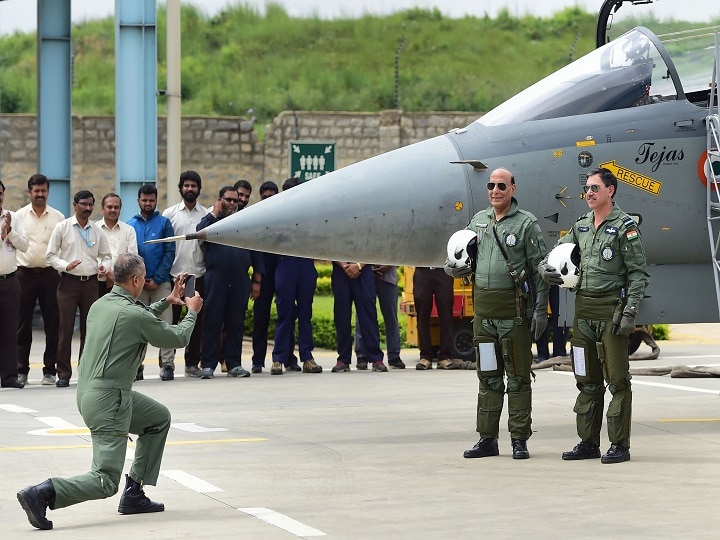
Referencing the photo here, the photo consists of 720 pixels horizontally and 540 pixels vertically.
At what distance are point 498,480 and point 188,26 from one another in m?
53.3

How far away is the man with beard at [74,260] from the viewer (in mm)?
14039

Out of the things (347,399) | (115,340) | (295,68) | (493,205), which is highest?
(295,68)

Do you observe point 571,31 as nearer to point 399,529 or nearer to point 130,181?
point 130,181

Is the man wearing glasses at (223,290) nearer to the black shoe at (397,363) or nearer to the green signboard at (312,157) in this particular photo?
the black shoe at (397,363)

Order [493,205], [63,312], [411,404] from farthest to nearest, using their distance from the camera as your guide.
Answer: [63,312] < [411,404] < [493,205]

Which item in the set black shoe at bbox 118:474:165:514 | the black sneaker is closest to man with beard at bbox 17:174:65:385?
the black sneaker

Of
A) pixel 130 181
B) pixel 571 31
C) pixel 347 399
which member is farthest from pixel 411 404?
pixel 571 31

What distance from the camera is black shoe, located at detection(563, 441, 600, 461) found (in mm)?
9539

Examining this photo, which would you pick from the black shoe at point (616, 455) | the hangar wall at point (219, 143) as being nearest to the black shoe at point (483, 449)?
the black shoe at point (616, 455)

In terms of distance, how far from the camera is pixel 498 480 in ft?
28.7

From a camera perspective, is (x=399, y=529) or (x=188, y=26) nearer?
(x=399, y=529)

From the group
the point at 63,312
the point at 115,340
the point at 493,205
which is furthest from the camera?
the point at 63,312

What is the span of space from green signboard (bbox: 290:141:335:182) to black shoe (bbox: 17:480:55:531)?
1471 cm

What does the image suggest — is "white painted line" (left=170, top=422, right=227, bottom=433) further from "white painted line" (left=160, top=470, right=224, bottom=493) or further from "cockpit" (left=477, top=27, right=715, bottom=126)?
"cockpit" (left=477, top=27, right=715, bottom=126)
